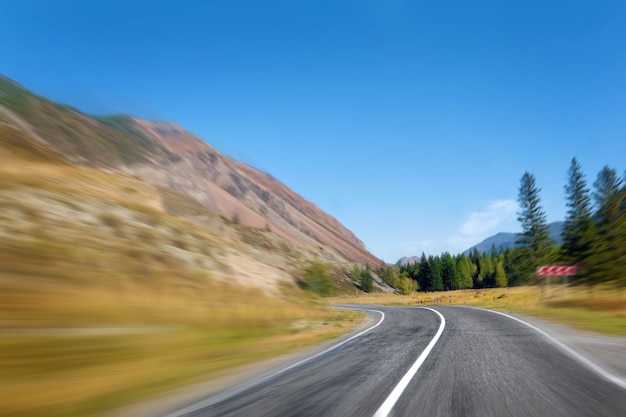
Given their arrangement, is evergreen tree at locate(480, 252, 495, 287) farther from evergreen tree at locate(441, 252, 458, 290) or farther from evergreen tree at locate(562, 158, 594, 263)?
evergreen tree at locate(562, 158, 594, 263)

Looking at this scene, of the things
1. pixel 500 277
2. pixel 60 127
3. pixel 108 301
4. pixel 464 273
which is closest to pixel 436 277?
pixel 464 273

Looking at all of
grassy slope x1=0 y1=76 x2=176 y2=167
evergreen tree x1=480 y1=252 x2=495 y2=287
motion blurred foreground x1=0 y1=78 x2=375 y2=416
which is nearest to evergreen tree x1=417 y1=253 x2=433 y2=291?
evergreen tree x1=480 y1=252 x2=495 y2=287

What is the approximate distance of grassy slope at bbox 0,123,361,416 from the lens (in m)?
7.67

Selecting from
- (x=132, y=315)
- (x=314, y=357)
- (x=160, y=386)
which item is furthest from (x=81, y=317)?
(x=314, y=357)

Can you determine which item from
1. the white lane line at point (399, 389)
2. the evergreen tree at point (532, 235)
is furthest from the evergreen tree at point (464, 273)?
the white lane line at point (399, 389)

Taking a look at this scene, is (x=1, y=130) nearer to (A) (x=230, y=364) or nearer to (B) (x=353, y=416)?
(A) (x=230, y=364)

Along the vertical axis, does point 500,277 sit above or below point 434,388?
above

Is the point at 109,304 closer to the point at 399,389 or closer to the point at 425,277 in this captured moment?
the point at 399,389

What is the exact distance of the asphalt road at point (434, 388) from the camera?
5.14 m

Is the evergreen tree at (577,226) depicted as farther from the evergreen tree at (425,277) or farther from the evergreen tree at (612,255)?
the evergreen tree at (425,277)

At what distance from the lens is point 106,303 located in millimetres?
14438

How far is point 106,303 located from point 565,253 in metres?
53.6

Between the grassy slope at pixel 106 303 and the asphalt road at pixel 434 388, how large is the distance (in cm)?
216

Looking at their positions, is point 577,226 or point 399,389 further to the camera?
point 577,226
